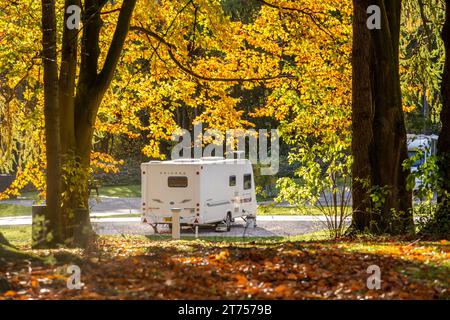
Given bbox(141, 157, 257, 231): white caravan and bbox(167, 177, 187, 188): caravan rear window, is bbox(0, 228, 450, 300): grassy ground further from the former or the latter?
bbox(167, 177, 187, 188): caravan rear window

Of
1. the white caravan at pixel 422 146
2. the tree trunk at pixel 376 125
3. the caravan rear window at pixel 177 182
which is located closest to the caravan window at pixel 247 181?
the caravan rear window at pixel 177 182

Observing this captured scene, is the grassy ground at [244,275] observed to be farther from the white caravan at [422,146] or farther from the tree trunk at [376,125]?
the tree trunk at [376,125]

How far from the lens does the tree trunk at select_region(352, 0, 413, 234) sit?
1408 cm

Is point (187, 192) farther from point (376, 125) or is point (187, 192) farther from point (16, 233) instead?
point (376, 125)

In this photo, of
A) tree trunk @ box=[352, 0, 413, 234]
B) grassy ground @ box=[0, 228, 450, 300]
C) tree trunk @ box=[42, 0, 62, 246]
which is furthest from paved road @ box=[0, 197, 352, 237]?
grassy ground @ box=[0, 228, 450, 300]

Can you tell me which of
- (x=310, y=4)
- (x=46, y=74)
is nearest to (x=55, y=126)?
(x=46, y=74)

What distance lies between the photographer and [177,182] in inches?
1041

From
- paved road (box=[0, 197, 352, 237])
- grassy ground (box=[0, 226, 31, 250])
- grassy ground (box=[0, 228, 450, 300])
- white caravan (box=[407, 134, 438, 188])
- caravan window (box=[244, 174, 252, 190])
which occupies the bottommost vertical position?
paved road (box=[0, 197, 352, 237])

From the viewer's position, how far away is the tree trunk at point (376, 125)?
46.2ft

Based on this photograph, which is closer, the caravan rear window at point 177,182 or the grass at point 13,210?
the caravan rear window at point 177,182

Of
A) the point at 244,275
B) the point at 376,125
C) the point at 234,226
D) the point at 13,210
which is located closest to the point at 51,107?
the point at 376,125

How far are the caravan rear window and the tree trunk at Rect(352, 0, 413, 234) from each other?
41.3ft

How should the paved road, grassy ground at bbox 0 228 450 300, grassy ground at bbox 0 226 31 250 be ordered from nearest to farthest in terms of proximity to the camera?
grassy ground at bbox 0 228 450 300, grassy ground at bbox 0 226 31 250, the paved road

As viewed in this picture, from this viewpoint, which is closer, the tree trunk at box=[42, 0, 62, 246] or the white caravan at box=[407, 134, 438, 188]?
the white caravan at box=[407, 134, 438, 188]
